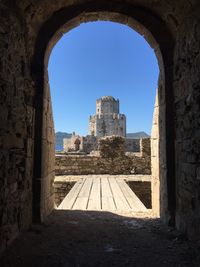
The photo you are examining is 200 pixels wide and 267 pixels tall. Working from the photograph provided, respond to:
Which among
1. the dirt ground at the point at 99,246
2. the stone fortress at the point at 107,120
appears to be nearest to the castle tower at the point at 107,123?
the stone fortress at the point at 107,120

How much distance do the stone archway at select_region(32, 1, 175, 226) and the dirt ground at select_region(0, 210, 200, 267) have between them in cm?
39

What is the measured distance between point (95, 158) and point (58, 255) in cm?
965

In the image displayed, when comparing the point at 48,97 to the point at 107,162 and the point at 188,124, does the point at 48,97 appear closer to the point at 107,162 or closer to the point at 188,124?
the point at 188,124

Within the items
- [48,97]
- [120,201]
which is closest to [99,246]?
[48,97]

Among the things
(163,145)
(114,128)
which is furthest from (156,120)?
(114,128)

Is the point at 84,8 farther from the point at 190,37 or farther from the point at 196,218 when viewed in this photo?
the point at 196,218

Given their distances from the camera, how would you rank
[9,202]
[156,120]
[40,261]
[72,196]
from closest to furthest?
[40,261], [9,202], [156,120], [72,196]

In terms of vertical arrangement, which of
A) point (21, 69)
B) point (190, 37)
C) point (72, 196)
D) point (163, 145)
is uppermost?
point (190, 37)

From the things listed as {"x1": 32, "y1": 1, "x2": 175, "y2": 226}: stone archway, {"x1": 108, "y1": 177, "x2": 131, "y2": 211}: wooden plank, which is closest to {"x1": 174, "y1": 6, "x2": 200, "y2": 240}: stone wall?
{"x1": 32, "y1": 1, "x2": 175, "y2": 226}: stone archway

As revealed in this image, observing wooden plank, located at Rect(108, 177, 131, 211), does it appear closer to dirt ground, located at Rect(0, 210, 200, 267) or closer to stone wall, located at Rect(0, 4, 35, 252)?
dirt ground, located at Rect(0, 210, 200, 267)

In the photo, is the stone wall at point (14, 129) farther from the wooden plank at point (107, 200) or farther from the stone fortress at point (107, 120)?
the stone fortress at point (107, 120)

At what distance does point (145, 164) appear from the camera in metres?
12.6

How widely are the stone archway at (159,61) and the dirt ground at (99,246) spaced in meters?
0.39

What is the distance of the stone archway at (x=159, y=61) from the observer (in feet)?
12.6
